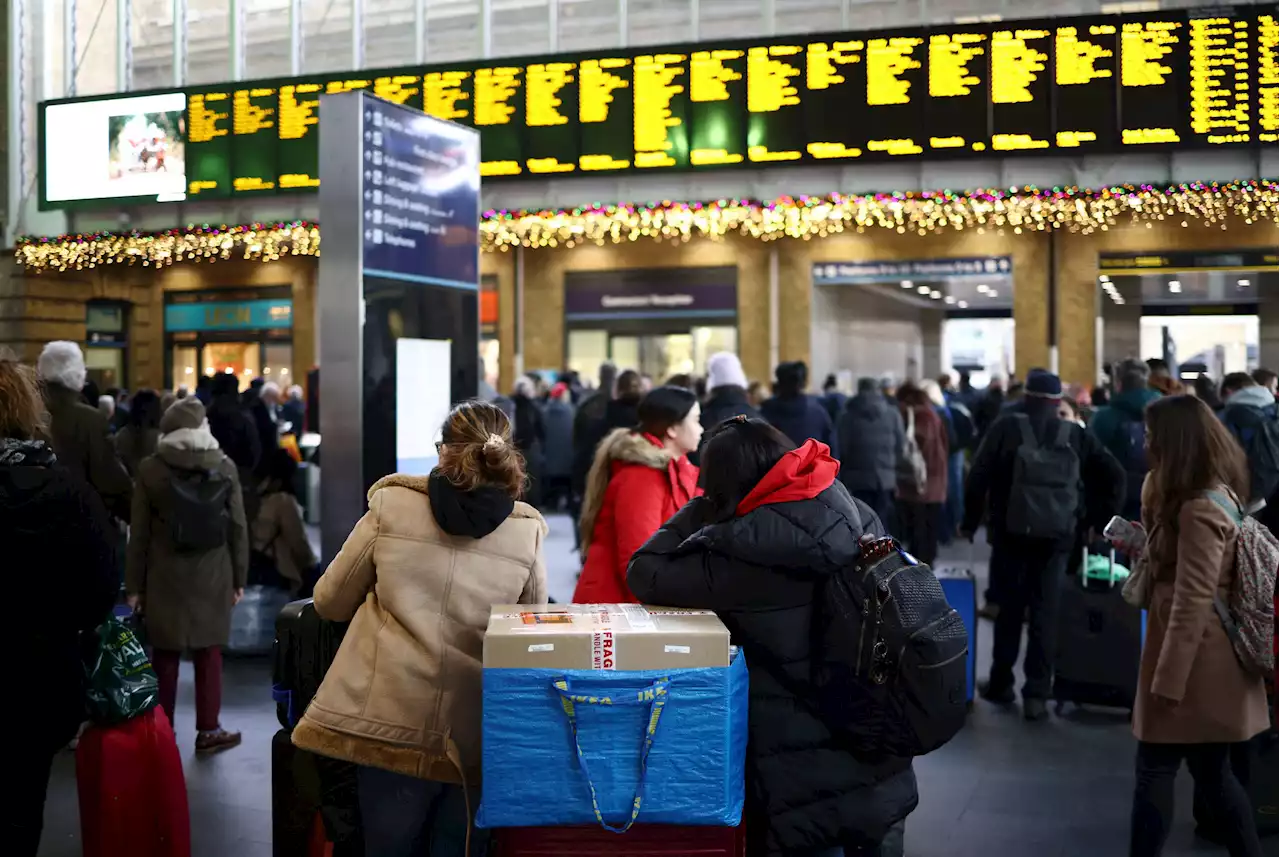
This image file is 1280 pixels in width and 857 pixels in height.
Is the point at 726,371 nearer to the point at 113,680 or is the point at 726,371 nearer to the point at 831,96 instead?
the point at 113,680

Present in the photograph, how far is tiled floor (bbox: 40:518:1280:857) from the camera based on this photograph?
16.1 ft

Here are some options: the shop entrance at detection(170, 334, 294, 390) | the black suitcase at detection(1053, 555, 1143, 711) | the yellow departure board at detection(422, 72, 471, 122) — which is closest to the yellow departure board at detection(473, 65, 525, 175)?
the yellow departure board at detection(422, 72, 471, 122)

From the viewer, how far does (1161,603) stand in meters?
4.17

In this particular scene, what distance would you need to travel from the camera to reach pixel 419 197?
627 cm

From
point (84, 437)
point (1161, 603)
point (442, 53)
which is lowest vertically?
point (1161, 603)

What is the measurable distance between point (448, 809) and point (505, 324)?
18054 mm

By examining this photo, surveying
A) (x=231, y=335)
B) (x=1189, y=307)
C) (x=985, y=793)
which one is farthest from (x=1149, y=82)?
(x=231, y=335)

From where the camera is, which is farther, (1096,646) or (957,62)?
(957,62)

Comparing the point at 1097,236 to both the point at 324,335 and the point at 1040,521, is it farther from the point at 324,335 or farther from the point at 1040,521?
the point at 324,335

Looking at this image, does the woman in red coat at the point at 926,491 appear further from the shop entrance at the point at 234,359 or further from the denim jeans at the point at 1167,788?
the shop entrance at the point at 234,359

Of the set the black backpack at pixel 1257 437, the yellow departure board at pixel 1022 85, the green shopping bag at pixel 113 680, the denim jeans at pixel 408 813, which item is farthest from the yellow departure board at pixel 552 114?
the denim jeans at pixel 408 813

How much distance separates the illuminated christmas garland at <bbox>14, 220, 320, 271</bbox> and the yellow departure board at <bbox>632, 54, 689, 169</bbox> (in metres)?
5.90

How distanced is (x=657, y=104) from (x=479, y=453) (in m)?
12.6

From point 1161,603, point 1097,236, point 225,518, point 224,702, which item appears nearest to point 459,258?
point 225,518
